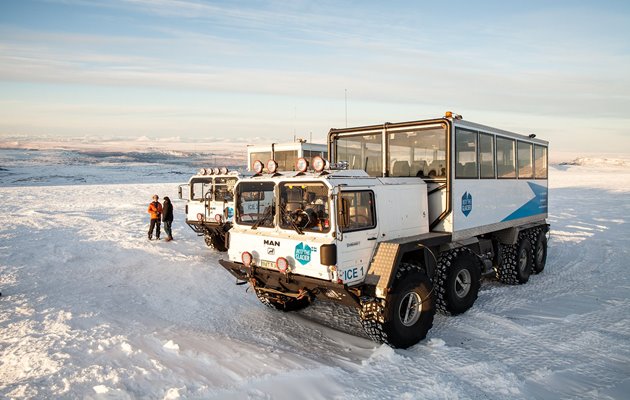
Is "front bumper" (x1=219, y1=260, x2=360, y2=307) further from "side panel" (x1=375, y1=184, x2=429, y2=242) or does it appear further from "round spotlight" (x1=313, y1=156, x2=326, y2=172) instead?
"round spotlight" (x1=313, y1=156, x2=326, y2=172)

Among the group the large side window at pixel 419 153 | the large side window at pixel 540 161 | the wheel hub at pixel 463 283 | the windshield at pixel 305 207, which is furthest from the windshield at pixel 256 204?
the large side window at pixel 540 161

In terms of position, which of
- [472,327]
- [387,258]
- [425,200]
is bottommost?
[472,327]

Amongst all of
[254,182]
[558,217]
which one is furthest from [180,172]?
[254,182]

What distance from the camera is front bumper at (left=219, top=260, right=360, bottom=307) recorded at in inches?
225

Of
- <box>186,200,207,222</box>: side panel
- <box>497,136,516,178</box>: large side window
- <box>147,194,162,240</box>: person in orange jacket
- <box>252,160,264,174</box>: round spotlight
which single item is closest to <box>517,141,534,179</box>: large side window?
<box>497,136,516,178</box>: large side window

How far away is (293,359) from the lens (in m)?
5.54

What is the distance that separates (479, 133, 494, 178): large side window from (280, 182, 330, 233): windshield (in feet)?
12.4

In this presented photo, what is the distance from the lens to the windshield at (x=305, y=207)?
5.82 metres

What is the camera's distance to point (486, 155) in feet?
27.5

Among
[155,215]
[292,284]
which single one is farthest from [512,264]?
[155,215]

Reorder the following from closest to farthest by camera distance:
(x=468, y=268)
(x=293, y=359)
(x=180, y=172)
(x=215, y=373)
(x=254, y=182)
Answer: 1. (x=215, y=373)
2. (x=293, y=359)
3. (x=254, y=182)
4. (x=468, y=268)
5. (x=180, y=172)

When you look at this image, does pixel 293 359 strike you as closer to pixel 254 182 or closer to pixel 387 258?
pixel 387 258

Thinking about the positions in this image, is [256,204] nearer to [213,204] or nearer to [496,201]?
[496,201]

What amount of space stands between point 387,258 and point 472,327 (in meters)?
2.21
